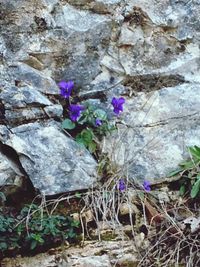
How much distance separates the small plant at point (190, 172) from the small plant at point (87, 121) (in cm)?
33

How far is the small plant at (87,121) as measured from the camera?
2.38 meters

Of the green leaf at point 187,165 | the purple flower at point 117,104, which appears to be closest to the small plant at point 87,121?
the purple flower at point 117,104

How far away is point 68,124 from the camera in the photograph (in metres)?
2.37

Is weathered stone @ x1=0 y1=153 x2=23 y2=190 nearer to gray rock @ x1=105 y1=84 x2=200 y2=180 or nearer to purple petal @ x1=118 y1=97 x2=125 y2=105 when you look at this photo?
gray rock @ x1=105 y1=84 x2=200 y2=180

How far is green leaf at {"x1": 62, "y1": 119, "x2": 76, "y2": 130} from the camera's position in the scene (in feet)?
7.73

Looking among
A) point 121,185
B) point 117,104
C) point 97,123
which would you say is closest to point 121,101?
point 117,104

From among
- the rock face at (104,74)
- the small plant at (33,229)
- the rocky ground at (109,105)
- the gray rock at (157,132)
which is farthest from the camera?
the gray rock at (157,132)

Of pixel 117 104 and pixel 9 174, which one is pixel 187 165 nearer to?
pixel 117 104

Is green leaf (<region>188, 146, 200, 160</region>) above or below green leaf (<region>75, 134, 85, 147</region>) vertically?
below

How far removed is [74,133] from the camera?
242 cm

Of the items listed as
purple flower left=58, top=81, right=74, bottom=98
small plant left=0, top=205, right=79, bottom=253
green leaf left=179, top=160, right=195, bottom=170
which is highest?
purple flower left=58, top=81, right=74, bottom=98

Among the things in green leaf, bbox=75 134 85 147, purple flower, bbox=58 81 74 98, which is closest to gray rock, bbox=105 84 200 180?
green leaf, bbox=75 134 85 147

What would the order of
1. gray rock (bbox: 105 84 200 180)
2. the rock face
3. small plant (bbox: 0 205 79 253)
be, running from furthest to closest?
1. gray rock (bbox: 105 84 200 180)
2. the rock face
3. small plant (bbox: 0 205 79 253)

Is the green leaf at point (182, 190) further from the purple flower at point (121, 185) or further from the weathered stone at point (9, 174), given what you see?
the weathered stone at point (9, 174)
